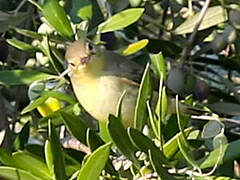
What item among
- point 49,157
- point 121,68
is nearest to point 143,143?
point 49,157

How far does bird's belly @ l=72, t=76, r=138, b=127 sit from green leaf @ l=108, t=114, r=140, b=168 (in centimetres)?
29

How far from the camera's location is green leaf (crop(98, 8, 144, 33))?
1.58 metres

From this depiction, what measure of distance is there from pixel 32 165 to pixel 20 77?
12.8 inches

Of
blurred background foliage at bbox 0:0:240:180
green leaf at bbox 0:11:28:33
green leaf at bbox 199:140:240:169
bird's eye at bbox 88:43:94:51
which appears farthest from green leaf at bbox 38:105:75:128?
green leaf at bbox 199:140:240:169

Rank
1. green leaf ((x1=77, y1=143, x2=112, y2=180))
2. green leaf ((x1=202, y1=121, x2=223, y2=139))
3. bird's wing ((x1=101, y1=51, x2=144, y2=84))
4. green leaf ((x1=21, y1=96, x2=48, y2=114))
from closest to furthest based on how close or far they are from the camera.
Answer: green leaf ((x1=77, y1=143, x2=112, y2=180))
green leaf ((x1=202, y1=121, x2=223, y2=139))
green leaf ((x1=21, y1=96, x2=48, y2=114))
bird's wing ((x1=101, y1=51, x2=144, y2=84))

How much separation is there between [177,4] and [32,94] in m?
0.48

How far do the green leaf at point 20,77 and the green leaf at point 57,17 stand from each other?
0.09 metres

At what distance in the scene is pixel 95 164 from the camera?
118 centimetres

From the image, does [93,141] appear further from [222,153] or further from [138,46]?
[138,46]

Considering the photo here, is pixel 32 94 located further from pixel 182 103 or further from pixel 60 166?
pixel 60 166

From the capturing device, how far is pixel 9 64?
1997 millimetres

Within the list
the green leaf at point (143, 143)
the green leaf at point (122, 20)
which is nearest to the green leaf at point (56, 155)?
the green leaf at point (143, 143)

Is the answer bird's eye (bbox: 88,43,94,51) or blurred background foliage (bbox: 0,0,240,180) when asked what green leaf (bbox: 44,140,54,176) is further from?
bird's eye (bbox: 88,43,94,51)

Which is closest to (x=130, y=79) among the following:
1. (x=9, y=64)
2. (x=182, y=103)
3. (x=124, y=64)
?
(x=124, y=64)
